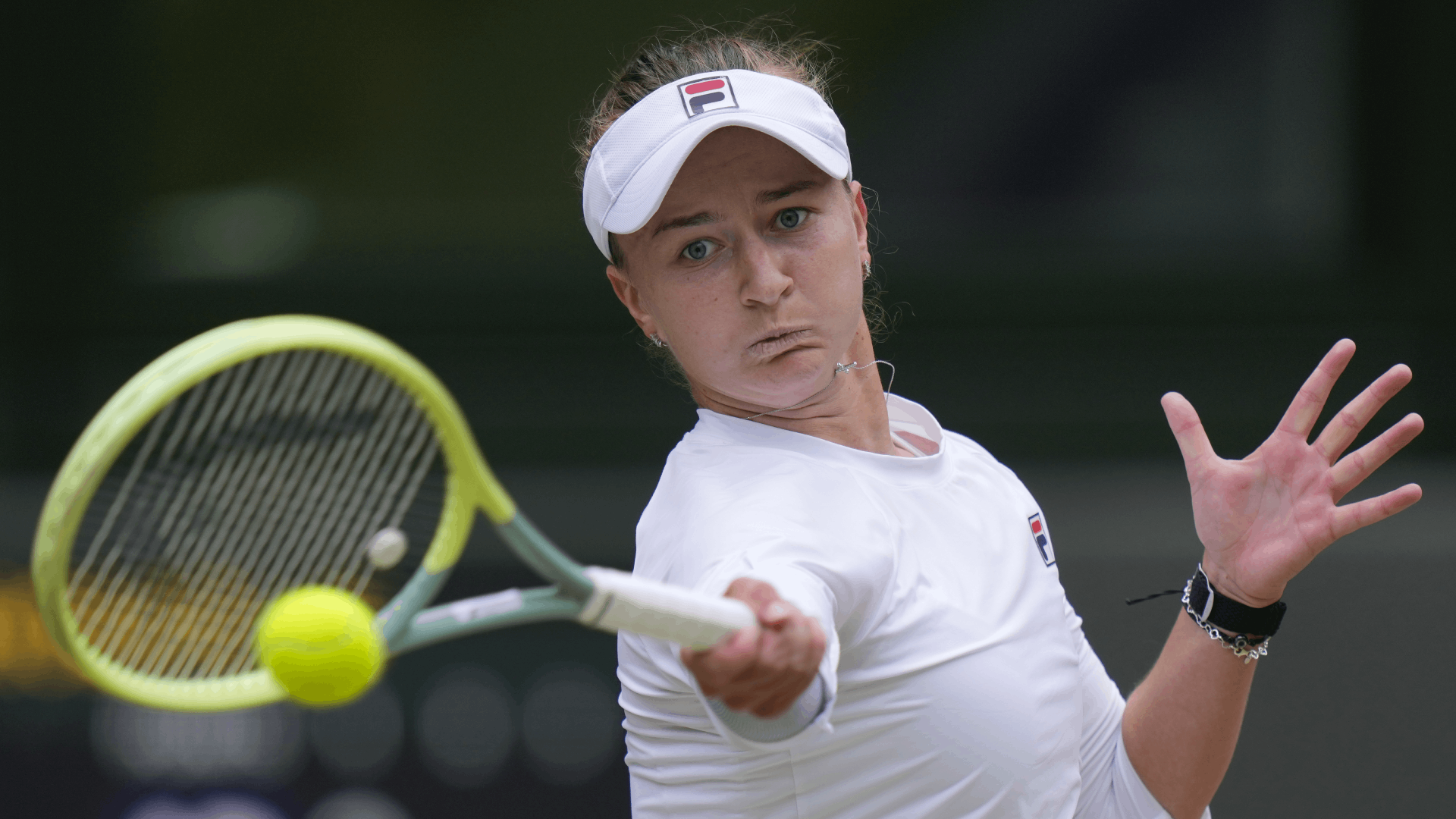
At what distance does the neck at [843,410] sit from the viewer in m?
1.57

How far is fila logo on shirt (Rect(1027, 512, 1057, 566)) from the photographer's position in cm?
165

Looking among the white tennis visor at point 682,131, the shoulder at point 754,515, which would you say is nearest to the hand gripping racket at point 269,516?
the shoulder at point 754,515

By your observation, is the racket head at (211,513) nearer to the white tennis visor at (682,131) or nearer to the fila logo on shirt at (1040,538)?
the white tennis visor at (682,131)

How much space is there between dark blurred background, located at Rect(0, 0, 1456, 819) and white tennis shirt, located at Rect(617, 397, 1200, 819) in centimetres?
271

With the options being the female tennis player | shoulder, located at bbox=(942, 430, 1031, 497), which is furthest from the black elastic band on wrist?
shoulder, located at bbox=(942, 430, 1031, 497)

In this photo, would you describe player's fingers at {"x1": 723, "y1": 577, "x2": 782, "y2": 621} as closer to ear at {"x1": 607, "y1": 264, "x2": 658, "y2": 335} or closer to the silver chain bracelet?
ear at {"x1": 607, "y1": 264, "x2": 658, "y2": 335}

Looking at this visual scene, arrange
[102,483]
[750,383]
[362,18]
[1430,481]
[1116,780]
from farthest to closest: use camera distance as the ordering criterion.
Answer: [362,18] < [1430,481] < [1116,780] < [750,383] < [102,483]

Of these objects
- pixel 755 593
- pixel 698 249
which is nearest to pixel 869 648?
pixel 755 593

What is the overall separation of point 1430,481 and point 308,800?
3346 mm

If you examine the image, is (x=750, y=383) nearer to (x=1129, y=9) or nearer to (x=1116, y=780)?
(x=1116, y=780)

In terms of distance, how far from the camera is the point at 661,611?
1.10 metres

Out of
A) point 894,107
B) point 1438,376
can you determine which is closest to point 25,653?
point 894,107

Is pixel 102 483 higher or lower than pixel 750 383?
lower

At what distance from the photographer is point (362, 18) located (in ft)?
14.3
